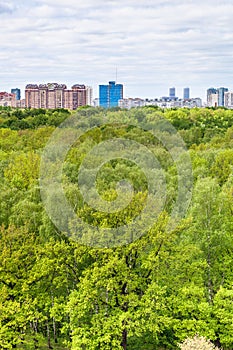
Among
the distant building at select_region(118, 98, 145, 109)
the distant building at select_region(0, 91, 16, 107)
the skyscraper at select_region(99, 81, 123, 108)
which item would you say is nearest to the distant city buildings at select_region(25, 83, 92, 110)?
the skyscraper at select_region(99, 81, 123, 108)

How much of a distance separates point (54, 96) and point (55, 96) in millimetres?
315

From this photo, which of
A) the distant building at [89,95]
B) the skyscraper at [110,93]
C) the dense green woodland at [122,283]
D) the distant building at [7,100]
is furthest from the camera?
the distant building at [7,100]

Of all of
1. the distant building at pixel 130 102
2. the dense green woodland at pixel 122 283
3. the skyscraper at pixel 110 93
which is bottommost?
the dense green woodland at pixel 122 283

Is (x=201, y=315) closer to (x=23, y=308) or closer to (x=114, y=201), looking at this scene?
(x=114, y=201)

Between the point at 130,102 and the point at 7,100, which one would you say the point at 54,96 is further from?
the point at 130,102

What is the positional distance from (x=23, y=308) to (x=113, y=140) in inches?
1229

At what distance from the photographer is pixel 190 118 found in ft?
267

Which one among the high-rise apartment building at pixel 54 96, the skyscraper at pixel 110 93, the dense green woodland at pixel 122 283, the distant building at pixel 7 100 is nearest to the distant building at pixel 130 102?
the skyscraper at pixel 110 93

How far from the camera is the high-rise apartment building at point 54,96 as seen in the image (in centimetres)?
12694

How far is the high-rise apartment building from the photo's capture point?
127 m

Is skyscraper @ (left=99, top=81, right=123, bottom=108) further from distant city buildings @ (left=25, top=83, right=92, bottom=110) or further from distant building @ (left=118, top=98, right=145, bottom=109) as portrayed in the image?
distant city buildings @ (left=25, top=83, right=92, bottom=110)

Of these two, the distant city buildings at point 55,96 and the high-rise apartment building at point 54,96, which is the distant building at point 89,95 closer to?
the distant city buildings at point 55,96

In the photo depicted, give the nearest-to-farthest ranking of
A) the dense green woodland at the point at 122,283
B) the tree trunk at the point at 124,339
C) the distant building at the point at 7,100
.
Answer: the dense green woodland at the point at 122,283 → the tree trunk at the point at 124,339 → the distant building at the point at 7,100

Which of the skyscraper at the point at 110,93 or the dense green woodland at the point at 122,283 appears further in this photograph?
the skyscraper at the point at 110,93
